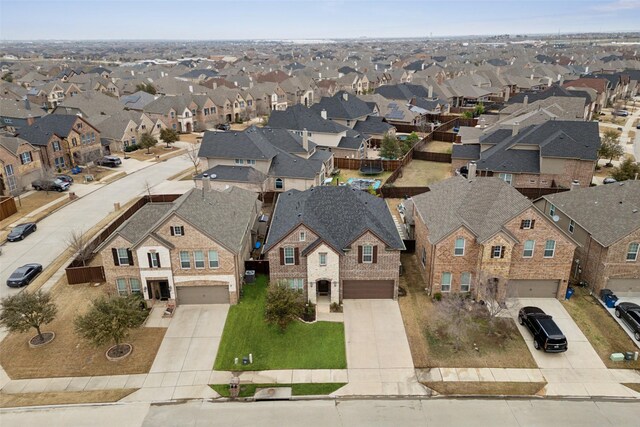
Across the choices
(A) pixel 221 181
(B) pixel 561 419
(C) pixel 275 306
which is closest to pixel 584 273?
(B) pixel 561 419

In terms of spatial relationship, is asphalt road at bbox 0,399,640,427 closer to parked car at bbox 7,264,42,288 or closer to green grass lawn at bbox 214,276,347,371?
green grass lawn at bbox 214,276,347,371

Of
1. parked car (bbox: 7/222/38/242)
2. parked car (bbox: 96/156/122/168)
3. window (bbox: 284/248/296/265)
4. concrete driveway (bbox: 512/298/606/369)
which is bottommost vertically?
concrete driveway (bbox: 512/298/606/369)

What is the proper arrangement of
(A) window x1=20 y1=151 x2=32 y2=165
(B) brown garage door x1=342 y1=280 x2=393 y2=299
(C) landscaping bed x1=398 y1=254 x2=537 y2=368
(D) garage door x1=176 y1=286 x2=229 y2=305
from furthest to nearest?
(A) window x1=20 y1=151 x2=32 y2=165 < (B) brown garage door x1=342 y1=280 x2=393 y2=299 < (D) garage door x1=176 y1=286 x2=229 y2=305 < (C) landscaping bed x1=398 y1=254 x2=537 y2=368

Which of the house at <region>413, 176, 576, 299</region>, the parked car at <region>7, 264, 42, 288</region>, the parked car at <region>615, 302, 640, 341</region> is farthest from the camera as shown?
the parked car at <region>7, 264, 42, 288</region>

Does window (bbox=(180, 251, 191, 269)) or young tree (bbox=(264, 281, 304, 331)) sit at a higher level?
window (bbox=(180, 251, 191, 269))

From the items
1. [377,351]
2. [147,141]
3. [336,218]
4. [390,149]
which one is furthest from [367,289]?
[147,141]

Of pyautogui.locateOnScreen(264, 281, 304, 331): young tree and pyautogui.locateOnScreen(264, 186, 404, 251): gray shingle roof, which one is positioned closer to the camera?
pyautogui.locateOnScreen(264, 281, 304, 331): young tree

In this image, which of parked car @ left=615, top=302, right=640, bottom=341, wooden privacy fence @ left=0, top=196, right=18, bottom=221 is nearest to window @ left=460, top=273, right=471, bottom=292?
parked car @ left=615, top=302, right=640, bottom=341
